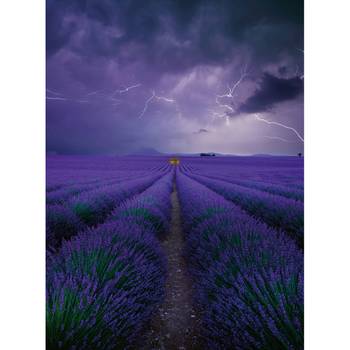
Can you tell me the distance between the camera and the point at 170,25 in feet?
5.58

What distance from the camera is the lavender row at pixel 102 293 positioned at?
2.96 ft

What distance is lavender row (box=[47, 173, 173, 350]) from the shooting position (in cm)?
90

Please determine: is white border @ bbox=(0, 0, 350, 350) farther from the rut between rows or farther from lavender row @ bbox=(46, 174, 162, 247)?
lavender row @ bbox=(46, 174, 162, 247)

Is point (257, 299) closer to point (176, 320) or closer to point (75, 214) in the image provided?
point (176, 320)

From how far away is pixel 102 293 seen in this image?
106cm

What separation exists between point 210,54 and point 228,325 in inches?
72.1
